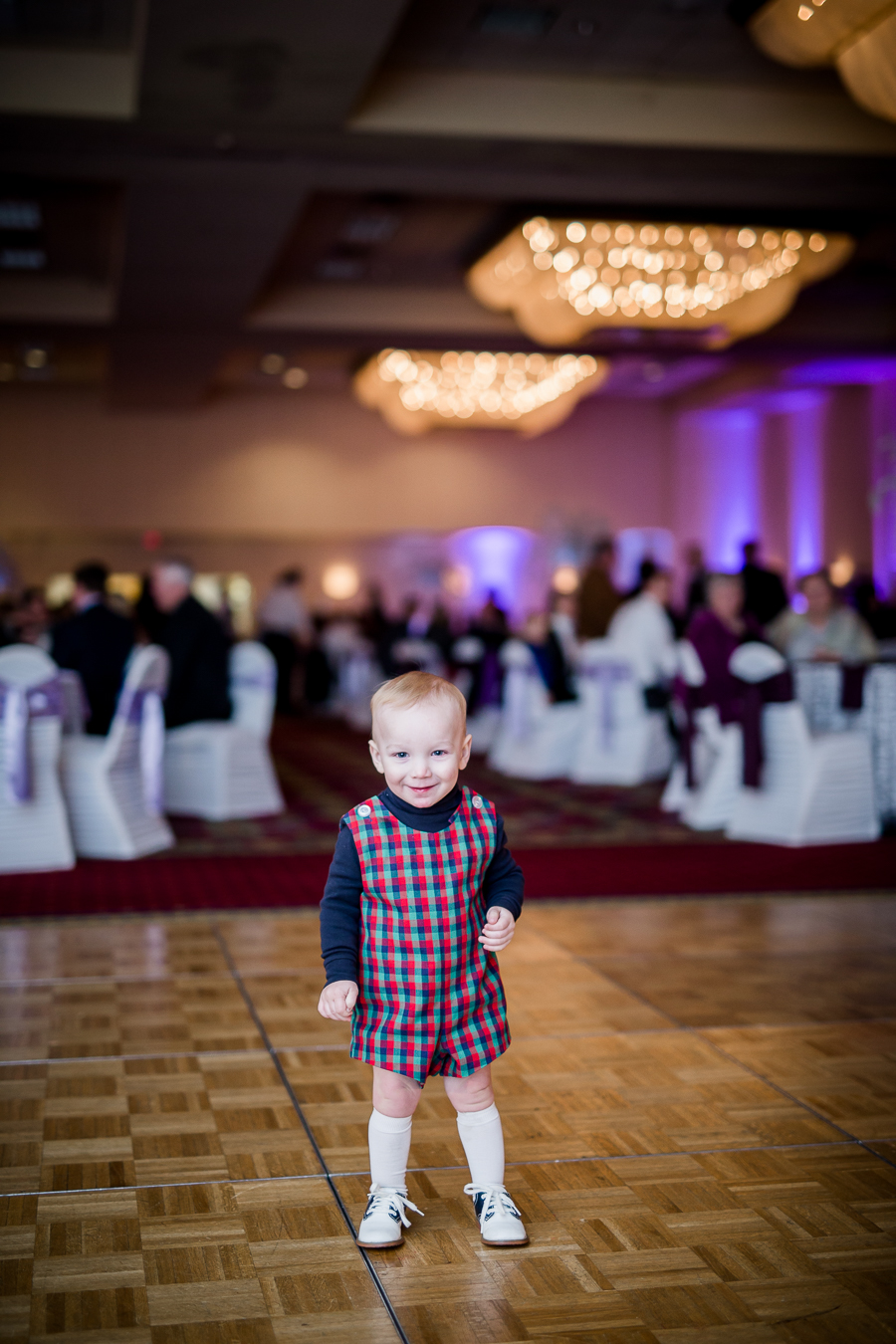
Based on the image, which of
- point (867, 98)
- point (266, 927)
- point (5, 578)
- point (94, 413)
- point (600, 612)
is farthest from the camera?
point (94, 413)

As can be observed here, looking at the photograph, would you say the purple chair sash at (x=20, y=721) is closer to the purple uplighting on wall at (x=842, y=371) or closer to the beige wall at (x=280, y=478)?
the purple uplighting on wall at (x=842, y=371)

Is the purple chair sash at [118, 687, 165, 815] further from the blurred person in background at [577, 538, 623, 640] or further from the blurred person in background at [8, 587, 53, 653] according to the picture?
the blurred person in background at [577, 538, 623, 640]

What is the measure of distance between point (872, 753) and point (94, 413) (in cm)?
1265

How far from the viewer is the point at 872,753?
19.5 ft

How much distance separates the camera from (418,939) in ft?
6.35

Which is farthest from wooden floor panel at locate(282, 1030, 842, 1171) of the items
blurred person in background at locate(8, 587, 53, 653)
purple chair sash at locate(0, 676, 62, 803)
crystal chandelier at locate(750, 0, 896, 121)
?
blurred person in background at locate(8, 587, 53, 653)

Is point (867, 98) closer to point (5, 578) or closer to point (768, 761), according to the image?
point (768, 761)

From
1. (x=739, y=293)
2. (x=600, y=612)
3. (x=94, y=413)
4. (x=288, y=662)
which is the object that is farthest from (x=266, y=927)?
(x=94, y=413)

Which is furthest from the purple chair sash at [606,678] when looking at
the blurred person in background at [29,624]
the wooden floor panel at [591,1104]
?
the wooden floor panel at [591,1104]

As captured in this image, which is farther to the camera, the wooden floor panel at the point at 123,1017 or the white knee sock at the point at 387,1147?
the wooden floor panel at the point at 123,1017

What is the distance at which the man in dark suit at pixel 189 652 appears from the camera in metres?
6.43

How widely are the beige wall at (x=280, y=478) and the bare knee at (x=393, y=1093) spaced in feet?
49.8

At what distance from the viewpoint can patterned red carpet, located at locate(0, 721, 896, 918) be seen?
466 centimetres

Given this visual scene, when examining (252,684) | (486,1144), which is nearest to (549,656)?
(252,684)
